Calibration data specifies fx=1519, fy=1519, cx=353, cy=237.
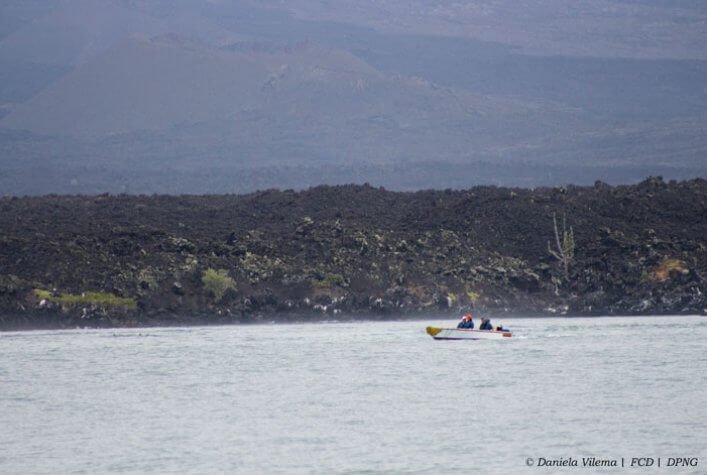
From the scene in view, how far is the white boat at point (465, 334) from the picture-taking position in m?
76.1

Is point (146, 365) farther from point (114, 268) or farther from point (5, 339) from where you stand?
point (114, 268)

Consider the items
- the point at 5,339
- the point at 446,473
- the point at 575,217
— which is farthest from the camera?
the point at 575,217

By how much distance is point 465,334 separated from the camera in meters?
77.1

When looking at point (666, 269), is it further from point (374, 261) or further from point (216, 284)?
point (216, 284)

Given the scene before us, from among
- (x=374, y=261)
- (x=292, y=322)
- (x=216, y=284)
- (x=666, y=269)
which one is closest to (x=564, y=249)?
(x=666, y=269)

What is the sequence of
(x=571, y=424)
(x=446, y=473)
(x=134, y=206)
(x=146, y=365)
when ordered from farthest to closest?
(x=134, y=206), (x=146, y=365), (x=571, y=424), (x=446, y=473)

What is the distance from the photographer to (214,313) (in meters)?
93.1

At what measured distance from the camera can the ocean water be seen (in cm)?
4194

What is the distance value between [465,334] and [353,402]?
25.3 metres

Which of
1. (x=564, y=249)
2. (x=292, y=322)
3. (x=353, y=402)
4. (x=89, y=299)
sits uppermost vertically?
(x=564, y=249)

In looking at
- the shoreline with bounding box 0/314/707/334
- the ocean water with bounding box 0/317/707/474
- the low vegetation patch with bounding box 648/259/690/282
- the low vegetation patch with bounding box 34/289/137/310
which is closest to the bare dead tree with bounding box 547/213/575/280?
the low vegetation patch with bounding box 648/259/690/282

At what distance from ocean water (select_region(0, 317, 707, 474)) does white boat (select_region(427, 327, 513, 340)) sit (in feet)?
1.35

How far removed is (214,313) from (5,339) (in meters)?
15.4

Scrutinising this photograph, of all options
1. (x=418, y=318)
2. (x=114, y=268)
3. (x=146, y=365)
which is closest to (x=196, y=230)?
(x=114, y=268)
